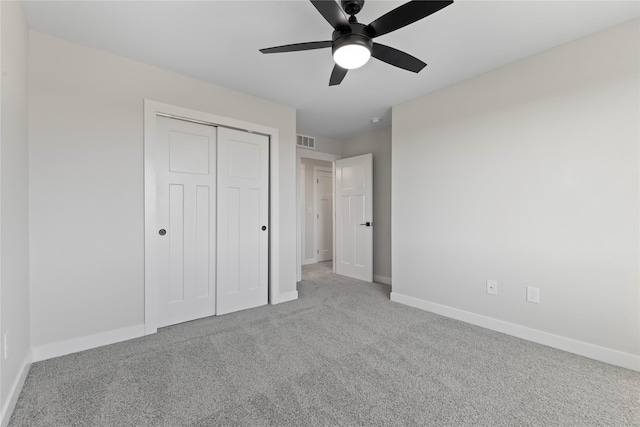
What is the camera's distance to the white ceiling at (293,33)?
1.84 metres

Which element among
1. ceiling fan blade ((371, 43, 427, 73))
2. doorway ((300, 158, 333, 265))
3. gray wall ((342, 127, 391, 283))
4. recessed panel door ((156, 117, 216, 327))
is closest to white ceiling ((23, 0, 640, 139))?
ceiling fan blade ((371, 43, 427, 73))

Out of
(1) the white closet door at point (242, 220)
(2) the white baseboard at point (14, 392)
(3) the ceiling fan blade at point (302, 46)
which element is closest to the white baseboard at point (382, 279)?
(1) the white closet door at point (242, 220)

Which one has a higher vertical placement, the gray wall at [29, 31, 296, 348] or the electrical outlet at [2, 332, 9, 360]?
the gray wall at [29, 31, 296, 348]

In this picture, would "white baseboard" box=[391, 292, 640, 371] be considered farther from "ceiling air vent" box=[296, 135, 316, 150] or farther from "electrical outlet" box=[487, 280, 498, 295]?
"ceiling air vent" box=[296, 135, 316, 150]

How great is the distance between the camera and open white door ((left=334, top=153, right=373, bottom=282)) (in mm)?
4473

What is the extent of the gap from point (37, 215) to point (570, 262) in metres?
4.11

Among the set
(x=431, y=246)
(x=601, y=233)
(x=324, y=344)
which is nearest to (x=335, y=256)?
(x=431, y=246)

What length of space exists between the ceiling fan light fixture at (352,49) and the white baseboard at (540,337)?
2564 millimetres

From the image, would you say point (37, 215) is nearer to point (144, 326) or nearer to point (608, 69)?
point (144, 326)

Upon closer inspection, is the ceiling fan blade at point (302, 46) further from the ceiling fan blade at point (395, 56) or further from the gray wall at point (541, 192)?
the gray wall at point (541, 192)

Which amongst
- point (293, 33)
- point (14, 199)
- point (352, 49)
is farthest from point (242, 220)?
point (352, 49)

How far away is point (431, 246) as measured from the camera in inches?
124

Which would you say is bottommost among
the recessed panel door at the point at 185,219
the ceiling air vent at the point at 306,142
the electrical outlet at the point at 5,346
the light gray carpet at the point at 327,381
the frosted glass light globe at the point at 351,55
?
the light gray carpet at the point at 327,381

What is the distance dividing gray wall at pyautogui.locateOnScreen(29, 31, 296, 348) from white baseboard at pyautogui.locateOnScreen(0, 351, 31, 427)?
24 cm
